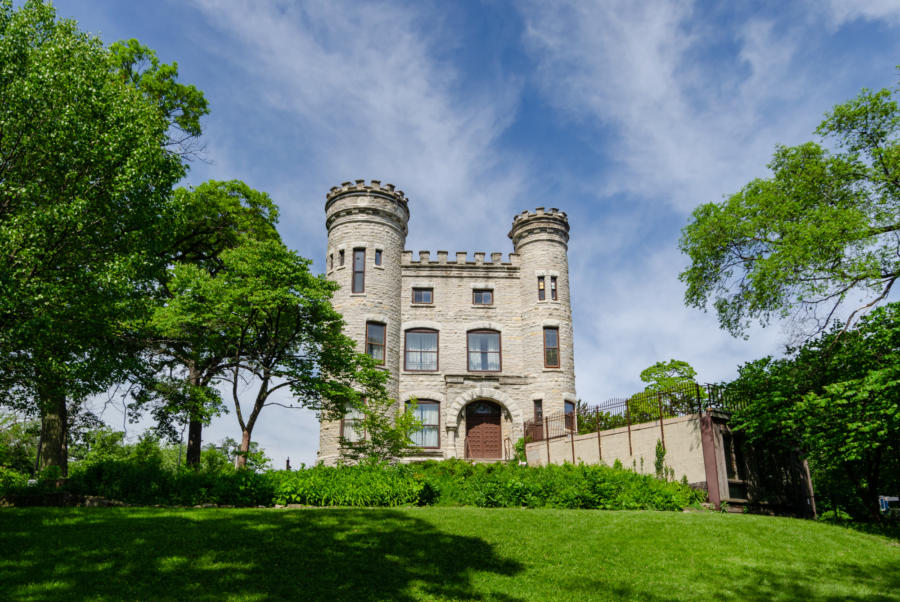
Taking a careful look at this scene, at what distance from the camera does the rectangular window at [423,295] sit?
29141mm

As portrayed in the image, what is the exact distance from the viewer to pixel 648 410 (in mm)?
20688

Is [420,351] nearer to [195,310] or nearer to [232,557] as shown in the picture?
[195,310]

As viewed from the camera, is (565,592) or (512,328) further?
(512,328)

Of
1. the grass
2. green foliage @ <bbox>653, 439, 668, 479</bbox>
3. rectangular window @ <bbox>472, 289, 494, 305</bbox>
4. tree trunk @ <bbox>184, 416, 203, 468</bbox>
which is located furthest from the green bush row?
rectangular window @ <bbox>472, 289, 494, 305</bbox>

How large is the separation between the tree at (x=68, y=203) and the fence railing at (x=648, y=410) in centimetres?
1477

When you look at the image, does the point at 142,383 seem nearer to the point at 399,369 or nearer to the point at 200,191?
the point at 200,191

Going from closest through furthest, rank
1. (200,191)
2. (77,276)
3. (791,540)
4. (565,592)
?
(565,592), (791,540), (77,276), (200,191)

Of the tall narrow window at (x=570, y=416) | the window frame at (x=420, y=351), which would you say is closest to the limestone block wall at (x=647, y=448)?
the tall narrow window at (x=570, y=416)

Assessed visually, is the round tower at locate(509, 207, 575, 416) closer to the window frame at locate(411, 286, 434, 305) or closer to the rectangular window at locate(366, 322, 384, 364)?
the window frame at locate(411, 286, 434, 305)

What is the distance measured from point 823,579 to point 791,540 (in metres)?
2.46

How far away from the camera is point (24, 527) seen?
388 inches

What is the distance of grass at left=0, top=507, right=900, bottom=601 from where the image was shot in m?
7.68

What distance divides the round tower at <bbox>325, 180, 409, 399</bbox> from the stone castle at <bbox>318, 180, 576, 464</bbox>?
0.05m

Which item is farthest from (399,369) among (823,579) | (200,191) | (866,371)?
(823,579)
